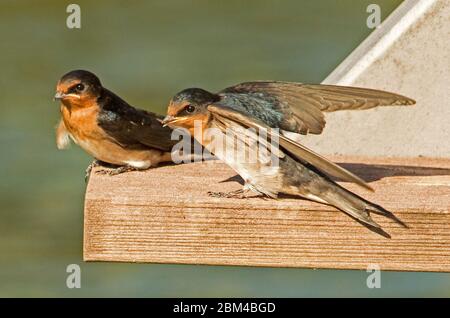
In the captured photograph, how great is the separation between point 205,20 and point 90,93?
7.10 meters

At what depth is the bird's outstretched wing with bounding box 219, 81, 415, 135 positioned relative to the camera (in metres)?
4.22

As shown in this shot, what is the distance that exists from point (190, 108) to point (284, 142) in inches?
12.3

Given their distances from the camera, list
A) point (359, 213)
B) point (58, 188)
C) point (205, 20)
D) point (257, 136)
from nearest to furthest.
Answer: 1. point (359, 213)
2. point (257, 136)
3. point (58, 188)
4. point (205, 20)

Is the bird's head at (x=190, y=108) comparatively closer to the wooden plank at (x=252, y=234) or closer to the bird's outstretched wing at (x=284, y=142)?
the bird's outstretched wing at (x=284, y=142)

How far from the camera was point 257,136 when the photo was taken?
4.09 metres

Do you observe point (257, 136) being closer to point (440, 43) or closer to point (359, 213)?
point (359, 213)

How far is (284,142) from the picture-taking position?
3.98m

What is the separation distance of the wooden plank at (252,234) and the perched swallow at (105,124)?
834 millimetres

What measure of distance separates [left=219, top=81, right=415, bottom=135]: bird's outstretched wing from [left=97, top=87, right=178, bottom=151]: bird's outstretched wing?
19.9 inches

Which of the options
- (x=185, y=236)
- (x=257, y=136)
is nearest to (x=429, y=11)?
(x=257, y=136)

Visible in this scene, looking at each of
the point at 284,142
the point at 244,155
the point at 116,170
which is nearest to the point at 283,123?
the point at 244,155

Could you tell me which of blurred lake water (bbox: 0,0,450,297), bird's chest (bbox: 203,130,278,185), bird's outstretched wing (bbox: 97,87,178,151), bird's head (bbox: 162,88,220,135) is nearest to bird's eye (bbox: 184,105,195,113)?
bird's head (bbox: 162,88,220,135)

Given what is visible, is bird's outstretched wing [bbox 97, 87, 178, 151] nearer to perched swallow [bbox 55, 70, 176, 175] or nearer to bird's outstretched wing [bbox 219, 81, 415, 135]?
perched swallow [bbox 55, 70, 176, 175]

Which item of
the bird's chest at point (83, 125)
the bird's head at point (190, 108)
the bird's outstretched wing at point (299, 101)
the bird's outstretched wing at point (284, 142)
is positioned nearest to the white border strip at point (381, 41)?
the bird's outstretched wing at point (299, 101)
